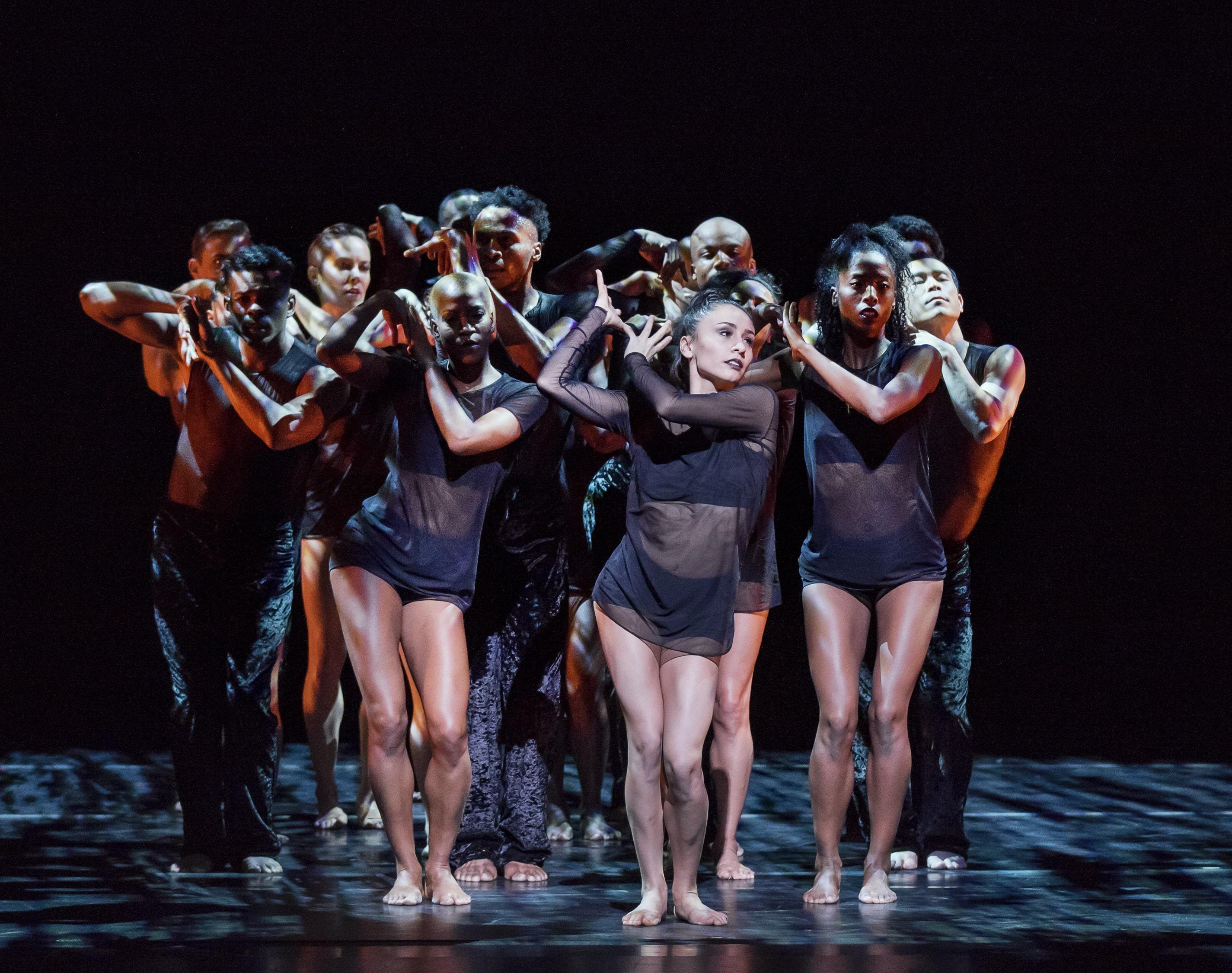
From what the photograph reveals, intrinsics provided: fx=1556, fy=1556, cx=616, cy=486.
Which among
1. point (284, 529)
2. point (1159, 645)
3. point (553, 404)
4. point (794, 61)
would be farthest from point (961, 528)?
point (1159, 645)

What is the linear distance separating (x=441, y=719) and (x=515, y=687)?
631 mm

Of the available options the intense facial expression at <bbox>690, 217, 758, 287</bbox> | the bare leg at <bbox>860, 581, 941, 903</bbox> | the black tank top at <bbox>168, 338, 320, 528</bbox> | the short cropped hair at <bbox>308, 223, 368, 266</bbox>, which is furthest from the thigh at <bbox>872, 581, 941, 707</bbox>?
the short cropped hair at <bbox>308, 223, 368, 266</bbox>

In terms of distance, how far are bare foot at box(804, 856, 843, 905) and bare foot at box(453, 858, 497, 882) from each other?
2.68 feet

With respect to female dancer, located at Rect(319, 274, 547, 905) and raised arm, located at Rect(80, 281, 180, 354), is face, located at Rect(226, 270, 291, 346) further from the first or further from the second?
female dancer, located at Rect(319, 274, 547, 905)

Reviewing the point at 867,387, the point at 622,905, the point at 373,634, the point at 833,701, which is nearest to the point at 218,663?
the point at 373,634

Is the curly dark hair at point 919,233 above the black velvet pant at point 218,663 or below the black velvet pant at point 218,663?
above

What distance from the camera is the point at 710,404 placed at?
3441 mm

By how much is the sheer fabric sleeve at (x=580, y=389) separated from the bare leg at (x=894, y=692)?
795 mm

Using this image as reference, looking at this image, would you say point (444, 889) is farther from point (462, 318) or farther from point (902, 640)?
point (462, 318)

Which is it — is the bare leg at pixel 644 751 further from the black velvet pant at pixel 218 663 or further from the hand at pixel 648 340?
the black velvet pant at pixel 218 663

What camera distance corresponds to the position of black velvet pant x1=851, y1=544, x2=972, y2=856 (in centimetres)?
417

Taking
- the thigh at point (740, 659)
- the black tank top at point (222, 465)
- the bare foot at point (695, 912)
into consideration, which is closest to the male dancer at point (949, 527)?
the thigh at point (740, 659)

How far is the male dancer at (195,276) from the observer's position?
4234mm

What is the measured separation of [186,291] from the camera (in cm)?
414
